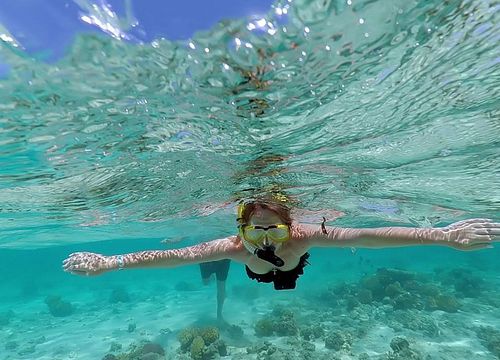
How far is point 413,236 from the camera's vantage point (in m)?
5.43

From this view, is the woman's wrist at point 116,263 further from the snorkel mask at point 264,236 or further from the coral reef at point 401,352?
the coral reef at point 401,352

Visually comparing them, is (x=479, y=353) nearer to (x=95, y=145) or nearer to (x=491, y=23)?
(x=491, y=23)

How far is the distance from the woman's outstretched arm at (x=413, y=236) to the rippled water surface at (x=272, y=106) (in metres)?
2.56

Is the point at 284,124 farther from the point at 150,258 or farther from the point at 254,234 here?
the point at 150,258

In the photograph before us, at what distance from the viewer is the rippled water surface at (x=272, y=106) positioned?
526cm

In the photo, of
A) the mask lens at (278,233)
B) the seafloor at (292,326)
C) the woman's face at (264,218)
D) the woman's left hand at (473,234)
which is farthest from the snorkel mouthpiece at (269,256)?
the seafloor at (292,326)

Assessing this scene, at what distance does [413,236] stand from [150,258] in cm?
470

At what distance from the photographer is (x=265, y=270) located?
306 inches

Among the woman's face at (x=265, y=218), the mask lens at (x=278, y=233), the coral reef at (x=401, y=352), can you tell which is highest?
the woman's face at (x=265, y=218)

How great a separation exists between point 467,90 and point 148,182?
9932 mm

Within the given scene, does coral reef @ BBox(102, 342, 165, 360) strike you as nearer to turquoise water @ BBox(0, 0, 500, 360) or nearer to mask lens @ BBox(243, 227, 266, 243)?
turquoise water @ BBox(0, 0, 500, 360)

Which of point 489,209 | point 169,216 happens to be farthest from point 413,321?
point 169,216

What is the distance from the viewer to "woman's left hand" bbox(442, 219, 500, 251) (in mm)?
4617

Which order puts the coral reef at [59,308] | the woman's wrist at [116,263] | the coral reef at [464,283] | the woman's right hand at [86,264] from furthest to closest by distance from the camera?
the coral reef at [59,308] < the coral reef at [464,283] < the woman's wrist at [116,263] < the woman's right hand at [86,264]
